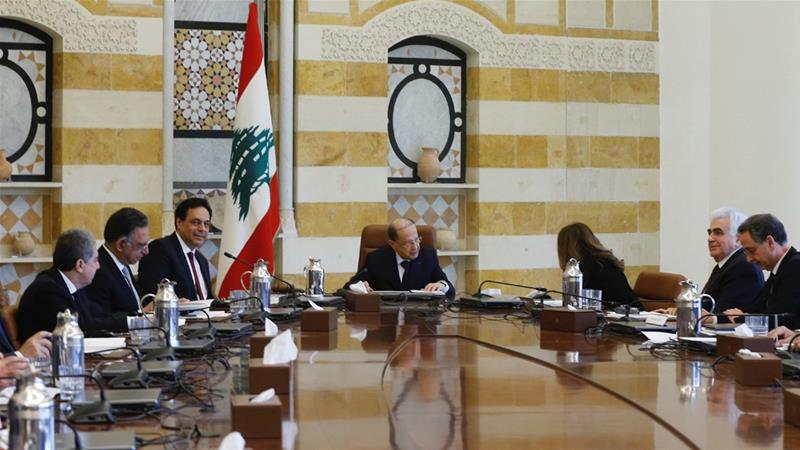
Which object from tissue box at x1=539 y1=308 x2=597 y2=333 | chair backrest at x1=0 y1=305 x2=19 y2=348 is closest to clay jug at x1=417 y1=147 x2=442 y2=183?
tissue box at x1=539 y1=308 x2=597 y2=333

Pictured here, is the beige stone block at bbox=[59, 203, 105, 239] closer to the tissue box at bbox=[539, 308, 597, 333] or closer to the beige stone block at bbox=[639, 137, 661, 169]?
the tissue box at bbox=[539, 308, 597, 333]

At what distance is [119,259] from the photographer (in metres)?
5.84

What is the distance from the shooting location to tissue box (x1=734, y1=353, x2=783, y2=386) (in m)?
3.71

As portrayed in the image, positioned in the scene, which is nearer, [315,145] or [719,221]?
[719,221]

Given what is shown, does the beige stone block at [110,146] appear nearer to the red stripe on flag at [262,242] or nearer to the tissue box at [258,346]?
the red stripe on flag at [262,242]

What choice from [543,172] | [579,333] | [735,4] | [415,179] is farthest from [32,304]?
[735,4]

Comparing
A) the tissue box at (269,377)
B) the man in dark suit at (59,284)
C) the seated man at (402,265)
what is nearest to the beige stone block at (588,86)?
the seated man at (402,265)

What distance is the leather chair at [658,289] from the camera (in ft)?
21.3

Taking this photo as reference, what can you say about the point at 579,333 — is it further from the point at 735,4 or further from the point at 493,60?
the point at 735,4

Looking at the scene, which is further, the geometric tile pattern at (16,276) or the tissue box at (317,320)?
the geometric tile pattern at (16,276)

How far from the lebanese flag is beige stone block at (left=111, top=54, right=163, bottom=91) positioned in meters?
0.77

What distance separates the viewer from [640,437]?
10.2 feet

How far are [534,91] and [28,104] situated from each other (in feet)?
13.2

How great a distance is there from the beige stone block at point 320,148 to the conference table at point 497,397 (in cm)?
395
